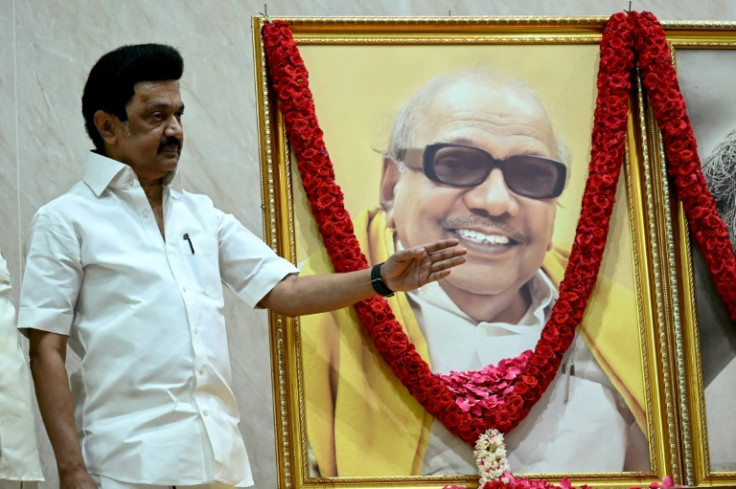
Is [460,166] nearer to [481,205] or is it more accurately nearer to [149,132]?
[481,205]

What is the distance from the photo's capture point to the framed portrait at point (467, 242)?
4.23 metres

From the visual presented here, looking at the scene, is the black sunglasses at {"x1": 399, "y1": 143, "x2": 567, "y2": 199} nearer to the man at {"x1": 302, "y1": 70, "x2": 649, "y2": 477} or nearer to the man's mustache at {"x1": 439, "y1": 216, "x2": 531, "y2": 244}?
the man at {"x1": 302, "y1": 70, "x2": 649, "y2": 477}

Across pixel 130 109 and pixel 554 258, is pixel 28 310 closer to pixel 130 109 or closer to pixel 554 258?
pixel 130 109

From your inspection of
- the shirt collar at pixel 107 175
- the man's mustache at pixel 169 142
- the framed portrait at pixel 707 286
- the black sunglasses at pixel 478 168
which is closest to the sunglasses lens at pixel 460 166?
the black sunglasses at pixel 478 168

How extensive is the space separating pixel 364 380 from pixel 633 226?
1251 millimetres

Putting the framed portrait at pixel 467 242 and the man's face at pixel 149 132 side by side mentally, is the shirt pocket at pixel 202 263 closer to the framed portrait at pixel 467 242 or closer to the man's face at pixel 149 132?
the man's face at pixel 149 132

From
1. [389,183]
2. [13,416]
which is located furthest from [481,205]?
[13,416]

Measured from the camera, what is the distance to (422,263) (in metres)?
3.69

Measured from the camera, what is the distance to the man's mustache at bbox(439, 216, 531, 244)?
4.48 metres

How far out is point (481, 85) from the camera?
15.1ft

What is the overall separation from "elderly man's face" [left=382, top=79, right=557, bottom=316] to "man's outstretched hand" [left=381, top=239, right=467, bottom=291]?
2.36ft

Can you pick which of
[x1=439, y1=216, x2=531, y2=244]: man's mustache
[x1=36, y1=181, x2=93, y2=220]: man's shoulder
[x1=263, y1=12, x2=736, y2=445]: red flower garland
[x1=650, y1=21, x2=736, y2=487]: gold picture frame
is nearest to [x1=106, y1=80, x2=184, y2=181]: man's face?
[x1=36, y1=181, x2=93, y2=220]: man's shoulder

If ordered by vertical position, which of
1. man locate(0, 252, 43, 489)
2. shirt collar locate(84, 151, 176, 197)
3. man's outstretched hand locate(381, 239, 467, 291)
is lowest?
man locate(0, 252, 43, 489)

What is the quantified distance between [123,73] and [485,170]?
1532 mm
